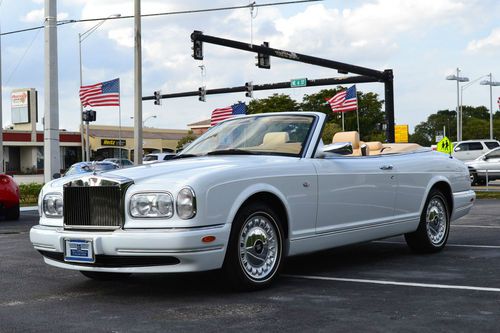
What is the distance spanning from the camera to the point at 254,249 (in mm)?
6070

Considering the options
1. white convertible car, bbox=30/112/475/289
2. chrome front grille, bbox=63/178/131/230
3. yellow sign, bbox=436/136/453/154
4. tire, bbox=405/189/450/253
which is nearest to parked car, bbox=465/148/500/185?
yellow sign, bbox=436/136/453/154

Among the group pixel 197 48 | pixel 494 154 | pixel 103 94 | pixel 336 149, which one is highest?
pixel 197 48

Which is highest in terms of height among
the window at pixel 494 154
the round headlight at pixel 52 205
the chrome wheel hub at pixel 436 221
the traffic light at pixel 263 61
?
the traffic light at pixel 263 61

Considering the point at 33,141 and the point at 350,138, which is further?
the point at 33,141

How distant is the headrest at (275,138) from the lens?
700 cm

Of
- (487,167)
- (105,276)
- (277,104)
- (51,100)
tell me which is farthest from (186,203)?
(277,104)

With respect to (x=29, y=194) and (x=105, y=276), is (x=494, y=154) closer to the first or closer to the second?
(x=29, y=194)

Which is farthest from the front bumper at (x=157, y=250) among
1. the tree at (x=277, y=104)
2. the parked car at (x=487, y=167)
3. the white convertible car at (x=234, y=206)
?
the tree at (x=277, y=104)

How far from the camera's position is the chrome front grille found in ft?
18.9

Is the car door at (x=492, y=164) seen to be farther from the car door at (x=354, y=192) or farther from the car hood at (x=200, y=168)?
the car hood at (x=200, y=168)

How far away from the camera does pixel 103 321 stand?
16.6 feet

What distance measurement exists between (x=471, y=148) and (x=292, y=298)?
3214cm

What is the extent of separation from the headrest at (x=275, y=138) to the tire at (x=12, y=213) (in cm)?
934

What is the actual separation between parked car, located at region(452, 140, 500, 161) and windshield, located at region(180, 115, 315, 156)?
97.7ft
